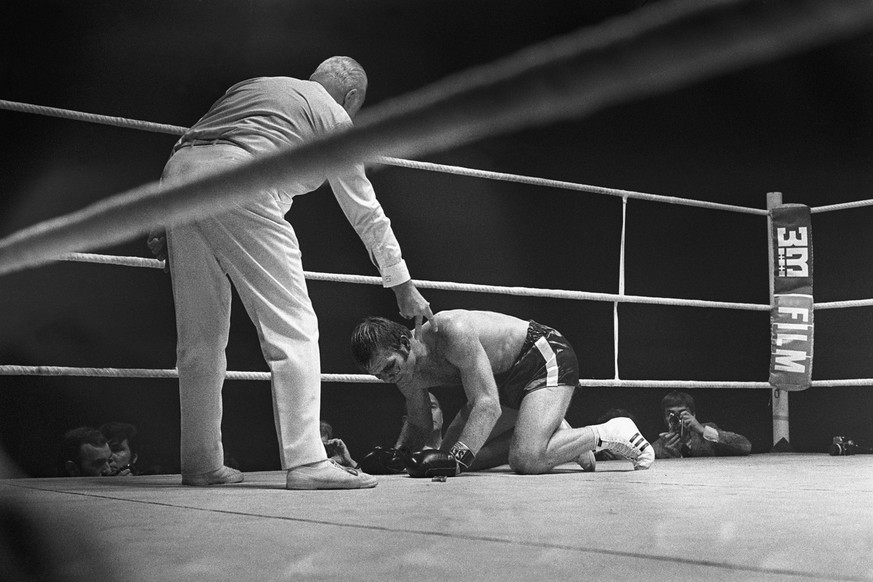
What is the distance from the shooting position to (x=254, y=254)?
1694mm

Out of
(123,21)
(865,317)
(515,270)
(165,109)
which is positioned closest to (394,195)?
(515,270)

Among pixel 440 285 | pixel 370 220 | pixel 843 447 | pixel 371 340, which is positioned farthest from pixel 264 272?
pixel 843 447

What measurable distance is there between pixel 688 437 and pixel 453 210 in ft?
3.78

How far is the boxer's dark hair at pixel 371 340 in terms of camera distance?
2068 millimetres

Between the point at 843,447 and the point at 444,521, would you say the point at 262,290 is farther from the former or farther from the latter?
the point at 843,447

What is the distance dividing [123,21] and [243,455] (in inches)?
50.4

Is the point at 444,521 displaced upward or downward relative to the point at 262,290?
downward

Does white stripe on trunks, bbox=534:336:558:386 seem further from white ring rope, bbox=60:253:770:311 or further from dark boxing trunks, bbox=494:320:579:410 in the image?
white ring rope, bbox=60:253:770:311

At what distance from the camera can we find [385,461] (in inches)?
88.7

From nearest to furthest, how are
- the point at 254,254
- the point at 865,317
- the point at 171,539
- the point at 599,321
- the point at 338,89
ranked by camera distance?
the point at 171,539, the point at 254,254, the point at 338,89, the point at 599,321, the point at 865,317

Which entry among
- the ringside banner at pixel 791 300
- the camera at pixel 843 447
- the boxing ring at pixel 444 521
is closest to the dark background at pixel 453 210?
the ringside banner at pixel 791 300

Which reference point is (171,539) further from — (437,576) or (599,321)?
(599,321)

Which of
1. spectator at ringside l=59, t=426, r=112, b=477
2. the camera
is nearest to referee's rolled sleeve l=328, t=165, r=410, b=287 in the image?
spectator at ringside l=59, t=426, r=112, b=477

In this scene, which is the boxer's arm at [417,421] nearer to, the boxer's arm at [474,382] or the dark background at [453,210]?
the boxer's arm at [474,382]
